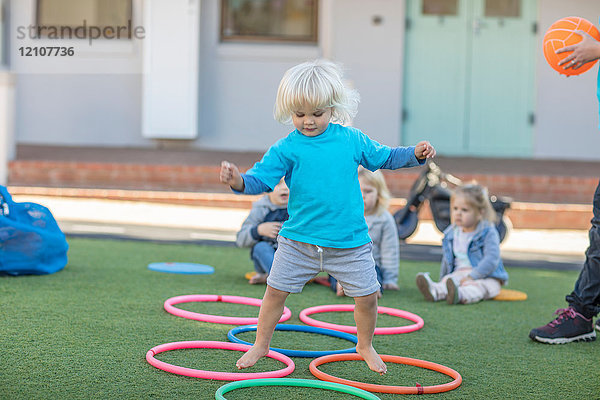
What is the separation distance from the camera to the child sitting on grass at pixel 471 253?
5340 millimetres

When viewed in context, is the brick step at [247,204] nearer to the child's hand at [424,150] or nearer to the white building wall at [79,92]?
the white building wall at [79,92]

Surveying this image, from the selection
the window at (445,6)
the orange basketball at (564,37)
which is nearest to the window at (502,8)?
the window at (445,6)

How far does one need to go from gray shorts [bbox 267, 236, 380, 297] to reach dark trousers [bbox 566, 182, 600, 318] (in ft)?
4.16

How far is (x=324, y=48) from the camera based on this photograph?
1315 cm

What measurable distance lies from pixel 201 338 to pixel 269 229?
149 cm

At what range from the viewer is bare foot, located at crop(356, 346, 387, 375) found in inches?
139

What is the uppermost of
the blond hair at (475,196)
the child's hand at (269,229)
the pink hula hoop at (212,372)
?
the blond hair at (475,196)

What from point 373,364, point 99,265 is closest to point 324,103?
point 373,364

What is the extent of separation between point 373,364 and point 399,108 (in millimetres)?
9601

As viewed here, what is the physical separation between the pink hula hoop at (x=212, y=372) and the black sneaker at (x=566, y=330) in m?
1.39

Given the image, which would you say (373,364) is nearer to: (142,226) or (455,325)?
(455,325)

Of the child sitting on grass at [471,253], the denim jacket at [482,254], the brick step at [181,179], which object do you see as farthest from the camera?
the brick step at [181,179]

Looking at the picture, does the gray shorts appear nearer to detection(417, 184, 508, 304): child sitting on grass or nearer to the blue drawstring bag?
detection(417, 184, 508, 304): child sitting on grass

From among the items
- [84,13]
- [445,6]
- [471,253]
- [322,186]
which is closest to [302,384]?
[322,186]
